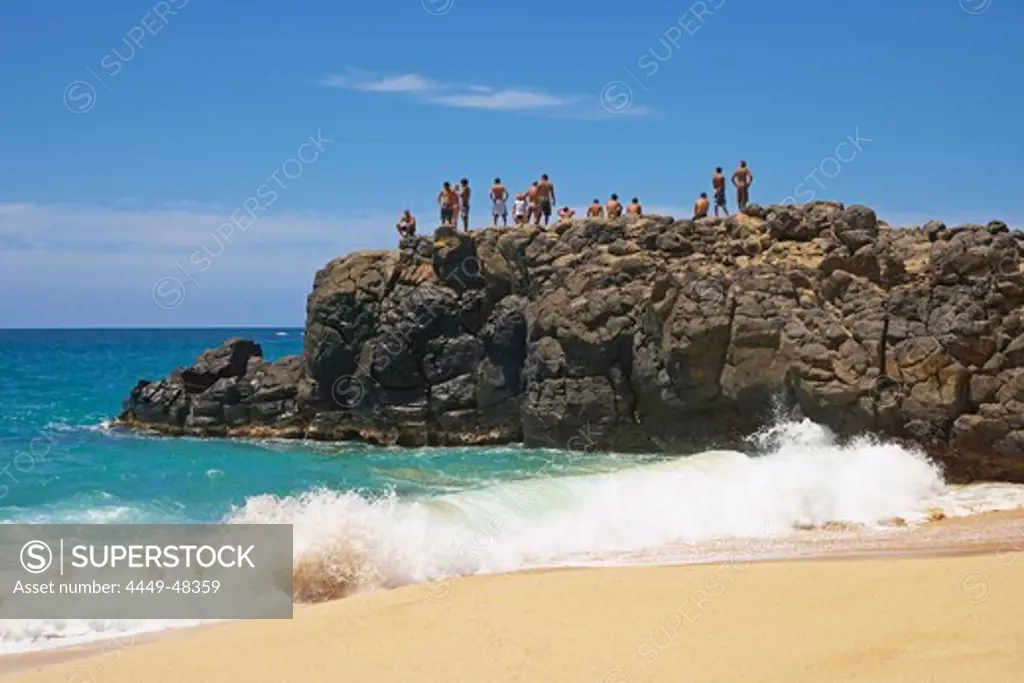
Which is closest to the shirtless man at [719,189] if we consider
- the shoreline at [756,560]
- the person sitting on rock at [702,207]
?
the person sitting on rock at [702,207]

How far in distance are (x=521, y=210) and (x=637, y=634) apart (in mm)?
21396

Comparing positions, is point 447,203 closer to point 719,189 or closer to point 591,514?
point 719,189

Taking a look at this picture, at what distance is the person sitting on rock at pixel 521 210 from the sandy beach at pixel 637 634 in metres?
19.2

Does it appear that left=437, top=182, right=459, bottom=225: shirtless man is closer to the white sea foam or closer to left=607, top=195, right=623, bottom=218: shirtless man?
left=607, top=195, right=623, bottom=218: shirtless man

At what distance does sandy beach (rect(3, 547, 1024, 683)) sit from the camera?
758cm

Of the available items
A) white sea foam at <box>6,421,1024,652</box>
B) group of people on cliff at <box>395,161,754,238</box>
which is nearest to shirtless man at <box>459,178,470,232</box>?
group of people on cliff at <box>395,161,754,238</box>

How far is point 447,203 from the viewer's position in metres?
29.2

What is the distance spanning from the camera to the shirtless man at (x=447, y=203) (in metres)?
29.0

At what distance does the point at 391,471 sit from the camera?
22.7 m

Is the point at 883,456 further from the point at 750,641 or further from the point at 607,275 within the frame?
the point at 750,641

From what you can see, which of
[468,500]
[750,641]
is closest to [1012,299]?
[468,500]

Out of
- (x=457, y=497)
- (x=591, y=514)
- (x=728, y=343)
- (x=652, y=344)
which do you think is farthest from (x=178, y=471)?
(x=728, y=343)

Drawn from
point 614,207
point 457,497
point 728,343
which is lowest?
point 457,497

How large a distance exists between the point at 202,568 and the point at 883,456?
1255 cm
